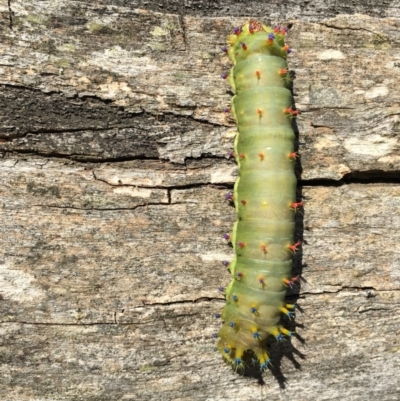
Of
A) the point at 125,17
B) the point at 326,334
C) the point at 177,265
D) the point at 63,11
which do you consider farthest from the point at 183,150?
the point at 326,334

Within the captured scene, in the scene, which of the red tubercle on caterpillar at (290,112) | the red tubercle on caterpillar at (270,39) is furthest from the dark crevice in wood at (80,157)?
the red tubercle on caterpillar at (270,39)

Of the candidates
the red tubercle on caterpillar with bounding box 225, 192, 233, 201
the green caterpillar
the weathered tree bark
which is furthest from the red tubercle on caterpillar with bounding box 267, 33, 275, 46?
the red tubercle on caterpillar with bounding box 225, 192, 233, 201

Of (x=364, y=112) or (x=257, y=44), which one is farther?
(x=364, y=112)

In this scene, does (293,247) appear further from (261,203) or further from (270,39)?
(270,39)

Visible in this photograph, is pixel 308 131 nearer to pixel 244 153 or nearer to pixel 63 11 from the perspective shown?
pixel 244 153

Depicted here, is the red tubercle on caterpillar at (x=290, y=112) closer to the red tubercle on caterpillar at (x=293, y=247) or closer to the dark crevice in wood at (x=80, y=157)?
the red tubercle on caterpillar at (x=293, y=247)

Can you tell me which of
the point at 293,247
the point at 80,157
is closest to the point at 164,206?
the point at 80,157

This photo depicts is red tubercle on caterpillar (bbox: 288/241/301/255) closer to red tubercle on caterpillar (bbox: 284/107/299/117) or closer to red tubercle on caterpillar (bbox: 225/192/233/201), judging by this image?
red tubercle on caterpillar (bbox: 225/192/233/201)
